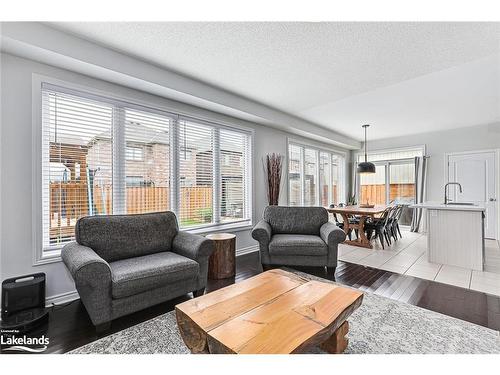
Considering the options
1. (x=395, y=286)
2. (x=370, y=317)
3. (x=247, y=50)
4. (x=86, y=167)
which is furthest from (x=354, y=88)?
(x=86, y=167)

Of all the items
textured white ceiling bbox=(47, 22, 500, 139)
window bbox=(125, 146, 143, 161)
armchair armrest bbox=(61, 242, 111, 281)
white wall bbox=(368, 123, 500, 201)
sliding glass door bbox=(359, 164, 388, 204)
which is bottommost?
armchair armrest bbox=(61, 242, 111, 281)

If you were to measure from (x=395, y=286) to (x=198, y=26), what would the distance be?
3.46 m

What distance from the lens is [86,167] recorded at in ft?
8.51

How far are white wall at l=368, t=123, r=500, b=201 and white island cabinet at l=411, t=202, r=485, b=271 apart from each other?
2.96m

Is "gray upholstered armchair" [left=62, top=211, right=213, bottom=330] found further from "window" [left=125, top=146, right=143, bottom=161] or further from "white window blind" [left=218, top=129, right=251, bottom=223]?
"white window blind" [left=218, top=129, right=251, bottom=223]

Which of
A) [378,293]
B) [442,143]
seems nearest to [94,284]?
[378,293]

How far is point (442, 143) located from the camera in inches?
229

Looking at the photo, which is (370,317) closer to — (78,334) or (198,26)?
(78,334)

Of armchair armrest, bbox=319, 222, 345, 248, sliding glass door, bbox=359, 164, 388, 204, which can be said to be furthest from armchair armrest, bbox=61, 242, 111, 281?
sliding glass door, bbox=359, 164, 388, 204

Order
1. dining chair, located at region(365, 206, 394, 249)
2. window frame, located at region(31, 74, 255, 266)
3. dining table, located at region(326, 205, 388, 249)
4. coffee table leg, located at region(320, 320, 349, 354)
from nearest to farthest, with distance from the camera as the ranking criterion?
coffee table leg, located at region(320, 320, 349, 354) → window frame, located at region(31, 74, 255, 266) → dining table, located at region(326, 205, 388, 249) → dining chair, located at region(365, 206, 394, 249)

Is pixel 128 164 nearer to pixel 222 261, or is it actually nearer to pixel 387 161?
pixel 222 261

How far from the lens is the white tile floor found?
2.81 meters

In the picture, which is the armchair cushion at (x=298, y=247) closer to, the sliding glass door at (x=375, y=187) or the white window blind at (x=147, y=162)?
the white window blind at (x=147, y=162)

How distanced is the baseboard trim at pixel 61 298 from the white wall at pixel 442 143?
24.9 feet
